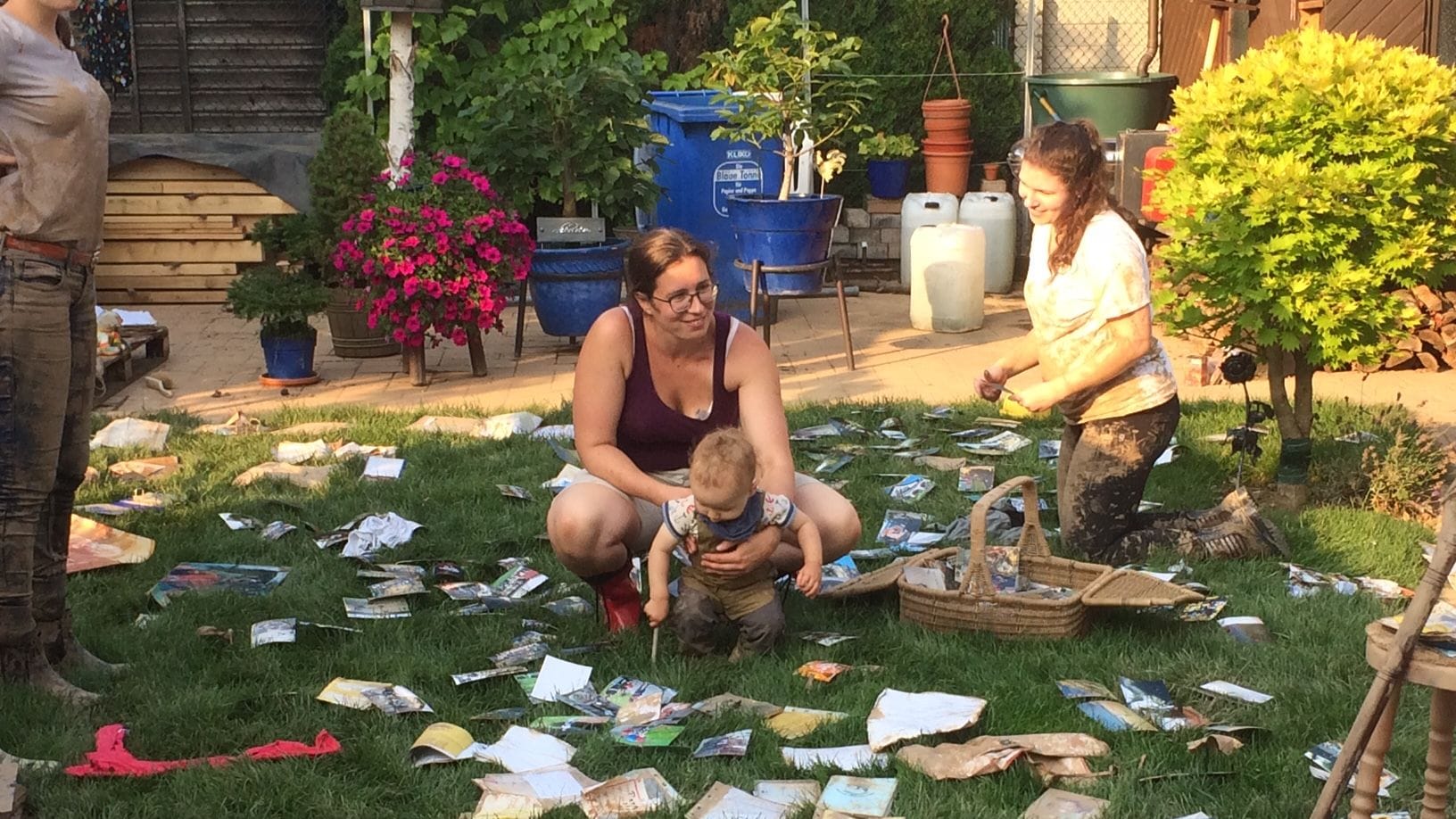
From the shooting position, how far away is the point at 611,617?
476 cm

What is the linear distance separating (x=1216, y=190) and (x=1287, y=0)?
4.71 meters

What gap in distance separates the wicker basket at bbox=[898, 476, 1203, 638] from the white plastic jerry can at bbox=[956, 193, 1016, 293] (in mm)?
7024

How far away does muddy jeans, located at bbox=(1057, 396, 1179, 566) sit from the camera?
5.34 meters

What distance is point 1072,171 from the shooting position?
5.20 meters

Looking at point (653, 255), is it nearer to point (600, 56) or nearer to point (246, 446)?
point (246, 446)

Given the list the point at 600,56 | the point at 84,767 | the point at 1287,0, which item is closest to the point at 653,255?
the point at 84,767

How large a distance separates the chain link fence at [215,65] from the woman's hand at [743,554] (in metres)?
9.67

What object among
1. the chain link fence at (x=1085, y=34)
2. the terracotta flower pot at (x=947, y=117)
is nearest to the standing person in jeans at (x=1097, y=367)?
the terracotta flower pot at (x=947, y=117)

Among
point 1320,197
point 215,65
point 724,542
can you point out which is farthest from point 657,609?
point 215,65

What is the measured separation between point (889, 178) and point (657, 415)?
7.91 metres

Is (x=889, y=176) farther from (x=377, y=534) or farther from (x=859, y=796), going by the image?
(x=859, y=796)

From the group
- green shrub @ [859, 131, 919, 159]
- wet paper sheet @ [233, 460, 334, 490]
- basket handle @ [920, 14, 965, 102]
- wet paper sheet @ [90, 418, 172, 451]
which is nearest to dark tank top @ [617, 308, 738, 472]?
wet paper sheet @ [233, 460, 334, 490]

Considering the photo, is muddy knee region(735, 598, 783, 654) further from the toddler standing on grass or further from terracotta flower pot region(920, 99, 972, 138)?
terracotta flower pot region(920, 99, 972, 138)

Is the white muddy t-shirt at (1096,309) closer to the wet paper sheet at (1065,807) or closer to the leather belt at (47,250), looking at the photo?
the wet paper sheet at (1065,807)
